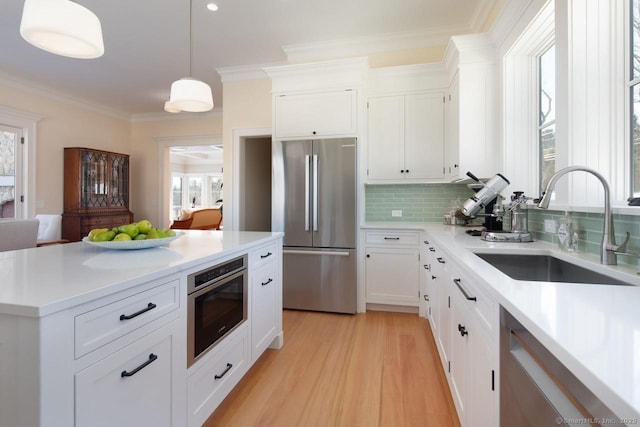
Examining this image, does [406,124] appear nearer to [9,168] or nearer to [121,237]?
[121,237]

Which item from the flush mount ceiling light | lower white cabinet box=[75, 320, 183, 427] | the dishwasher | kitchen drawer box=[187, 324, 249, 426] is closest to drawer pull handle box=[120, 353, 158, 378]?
lower white cabinet box=[75, 320, 183, 427]

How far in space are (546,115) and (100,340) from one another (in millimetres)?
2829

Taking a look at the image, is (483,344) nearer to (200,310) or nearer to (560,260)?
(560,260)

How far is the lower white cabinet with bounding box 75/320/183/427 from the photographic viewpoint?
87cm

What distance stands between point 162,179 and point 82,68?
249 centimetres

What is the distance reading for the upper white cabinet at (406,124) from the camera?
3.21m

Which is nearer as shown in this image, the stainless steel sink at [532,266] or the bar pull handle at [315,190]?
the stainless steel sink at [532,266]

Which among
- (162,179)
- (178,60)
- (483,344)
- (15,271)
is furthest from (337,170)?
(162,179)

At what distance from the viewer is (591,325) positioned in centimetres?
61

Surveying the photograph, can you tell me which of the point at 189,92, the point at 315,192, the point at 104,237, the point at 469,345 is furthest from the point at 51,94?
the point at 469,345

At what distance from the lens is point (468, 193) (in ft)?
11.2

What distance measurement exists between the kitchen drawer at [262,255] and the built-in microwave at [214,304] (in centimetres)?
10

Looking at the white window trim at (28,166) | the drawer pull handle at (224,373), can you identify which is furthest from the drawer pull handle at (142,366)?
the white window trim at (28,166)

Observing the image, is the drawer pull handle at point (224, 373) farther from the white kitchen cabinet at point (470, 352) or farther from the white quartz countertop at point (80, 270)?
the white kitchen cabinet at point (470, 352)
